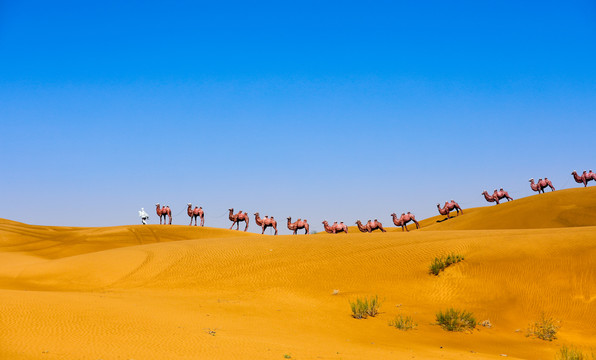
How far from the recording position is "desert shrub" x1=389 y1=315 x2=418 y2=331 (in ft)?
36.4

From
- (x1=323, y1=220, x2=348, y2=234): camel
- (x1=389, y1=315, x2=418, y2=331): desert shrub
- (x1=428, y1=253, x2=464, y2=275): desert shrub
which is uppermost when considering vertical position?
(x1=323, y1=220, x2=348, y2=234): camel

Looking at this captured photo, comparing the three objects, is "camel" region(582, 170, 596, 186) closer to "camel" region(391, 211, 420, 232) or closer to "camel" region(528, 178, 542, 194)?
"camel" region(528, 178, 542, 194)

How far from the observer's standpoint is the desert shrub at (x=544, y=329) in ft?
35.3

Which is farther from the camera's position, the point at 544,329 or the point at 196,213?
the point at 196,213

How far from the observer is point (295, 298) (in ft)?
45.6

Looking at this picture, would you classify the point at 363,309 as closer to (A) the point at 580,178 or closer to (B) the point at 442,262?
(B) the point at 442,262

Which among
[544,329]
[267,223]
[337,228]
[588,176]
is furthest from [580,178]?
[544,329]

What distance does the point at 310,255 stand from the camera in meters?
18.3

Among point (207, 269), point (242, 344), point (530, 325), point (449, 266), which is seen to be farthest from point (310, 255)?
point (242, 344)

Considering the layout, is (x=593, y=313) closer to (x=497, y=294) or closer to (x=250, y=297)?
(x=497, y=294)

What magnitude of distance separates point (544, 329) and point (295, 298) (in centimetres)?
611

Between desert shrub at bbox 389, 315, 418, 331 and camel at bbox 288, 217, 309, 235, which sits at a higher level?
camel at bbox 288, 217, 309, 235

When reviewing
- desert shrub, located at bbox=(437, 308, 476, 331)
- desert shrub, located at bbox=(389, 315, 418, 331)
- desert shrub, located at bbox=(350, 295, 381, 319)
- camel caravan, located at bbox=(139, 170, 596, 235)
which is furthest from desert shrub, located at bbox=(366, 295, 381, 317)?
camel caravan, located at bbox=(139, 170, 596, 235)

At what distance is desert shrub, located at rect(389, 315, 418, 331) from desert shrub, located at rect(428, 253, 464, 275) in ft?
11.5
